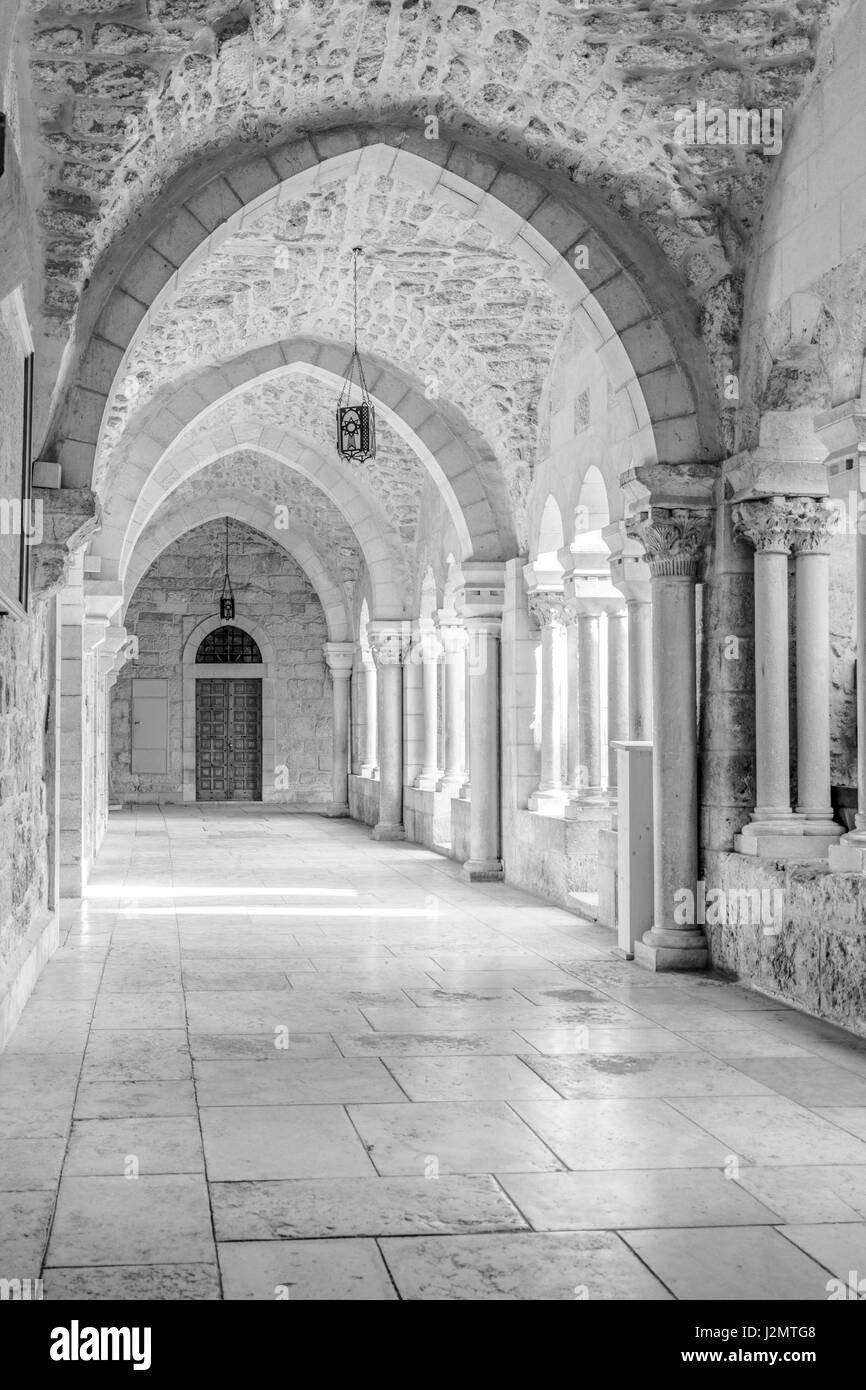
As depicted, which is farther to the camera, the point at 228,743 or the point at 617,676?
the point at 228,743

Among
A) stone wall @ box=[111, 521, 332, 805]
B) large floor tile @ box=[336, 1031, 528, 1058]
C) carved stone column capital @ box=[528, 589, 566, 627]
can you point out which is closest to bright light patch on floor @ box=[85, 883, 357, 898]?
carved stone column capital @ box=[528, 589, 566, 627]

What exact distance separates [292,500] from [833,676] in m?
10.3

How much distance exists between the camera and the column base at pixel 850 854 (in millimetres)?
4582

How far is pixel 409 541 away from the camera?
42.6 ft

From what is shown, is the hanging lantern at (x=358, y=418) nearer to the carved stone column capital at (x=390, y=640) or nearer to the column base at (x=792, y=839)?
the carved stone column capital at (x=390, y=640)

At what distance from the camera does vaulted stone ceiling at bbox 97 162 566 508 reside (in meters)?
7.38

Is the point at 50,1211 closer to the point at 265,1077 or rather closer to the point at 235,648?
the point at 265,1077

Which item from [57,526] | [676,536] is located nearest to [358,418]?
[676,536]

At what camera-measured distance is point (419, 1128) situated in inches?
137

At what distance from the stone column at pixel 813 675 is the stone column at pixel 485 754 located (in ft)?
12.7

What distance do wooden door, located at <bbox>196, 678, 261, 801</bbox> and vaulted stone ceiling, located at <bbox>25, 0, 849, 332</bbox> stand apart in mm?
12841

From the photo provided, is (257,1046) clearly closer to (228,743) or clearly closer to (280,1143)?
(280,1143)

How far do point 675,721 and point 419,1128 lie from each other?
280 centimetres

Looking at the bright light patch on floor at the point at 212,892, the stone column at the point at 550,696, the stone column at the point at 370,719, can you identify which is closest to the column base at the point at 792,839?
the stone column at the point at 550,696
